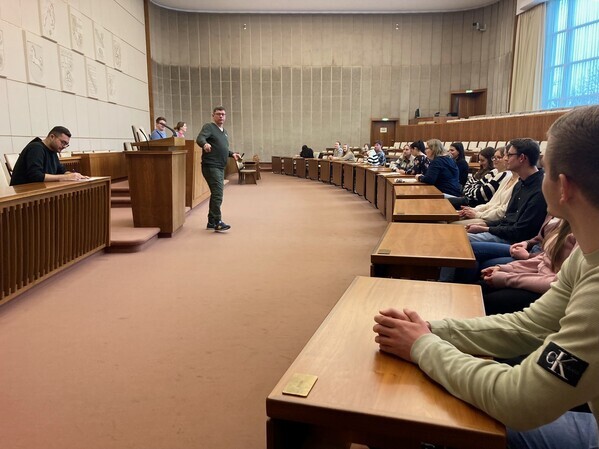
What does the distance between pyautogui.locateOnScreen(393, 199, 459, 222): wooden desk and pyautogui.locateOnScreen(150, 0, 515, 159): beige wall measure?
14381mm

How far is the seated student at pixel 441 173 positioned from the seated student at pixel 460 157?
69cm

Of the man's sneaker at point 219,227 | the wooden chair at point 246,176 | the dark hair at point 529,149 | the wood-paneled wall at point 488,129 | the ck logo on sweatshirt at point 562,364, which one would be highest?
the wood-paneled wall at point 488,129

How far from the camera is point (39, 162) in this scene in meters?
4.29

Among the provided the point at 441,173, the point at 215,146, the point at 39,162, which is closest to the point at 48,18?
the point at 215,146

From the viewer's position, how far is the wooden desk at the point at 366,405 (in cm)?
89

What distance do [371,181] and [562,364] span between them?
7699 mm

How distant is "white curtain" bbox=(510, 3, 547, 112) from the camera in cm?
1317

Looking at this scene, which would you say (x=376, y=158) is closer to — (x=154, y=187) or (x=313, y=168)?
(x=313, y=168)

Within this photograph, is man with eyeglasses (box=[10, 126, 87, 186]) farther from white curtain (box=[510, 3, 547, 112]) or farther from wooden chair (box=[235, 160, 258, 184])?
white curtain (box=[510, 3, 547, 112])

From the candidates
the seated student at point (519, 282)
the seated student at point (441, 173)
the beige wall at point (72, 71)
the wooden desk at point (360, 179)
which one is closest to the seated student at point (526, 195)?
the seated student at point (519, 282)

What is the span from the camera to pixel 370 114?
17828mm

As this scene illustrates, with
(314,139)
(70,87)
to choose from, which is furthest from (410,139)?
(70,87)

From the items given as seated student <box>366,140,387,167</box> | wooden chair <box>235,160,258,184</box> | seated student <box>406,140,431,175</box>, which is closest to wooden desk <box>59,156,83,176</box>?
wooden chair <box>235,160,258,184</box>

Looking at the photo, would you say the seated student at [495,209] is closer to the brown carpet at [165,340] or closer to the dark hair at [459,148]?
the brown carpet at [165,340]
